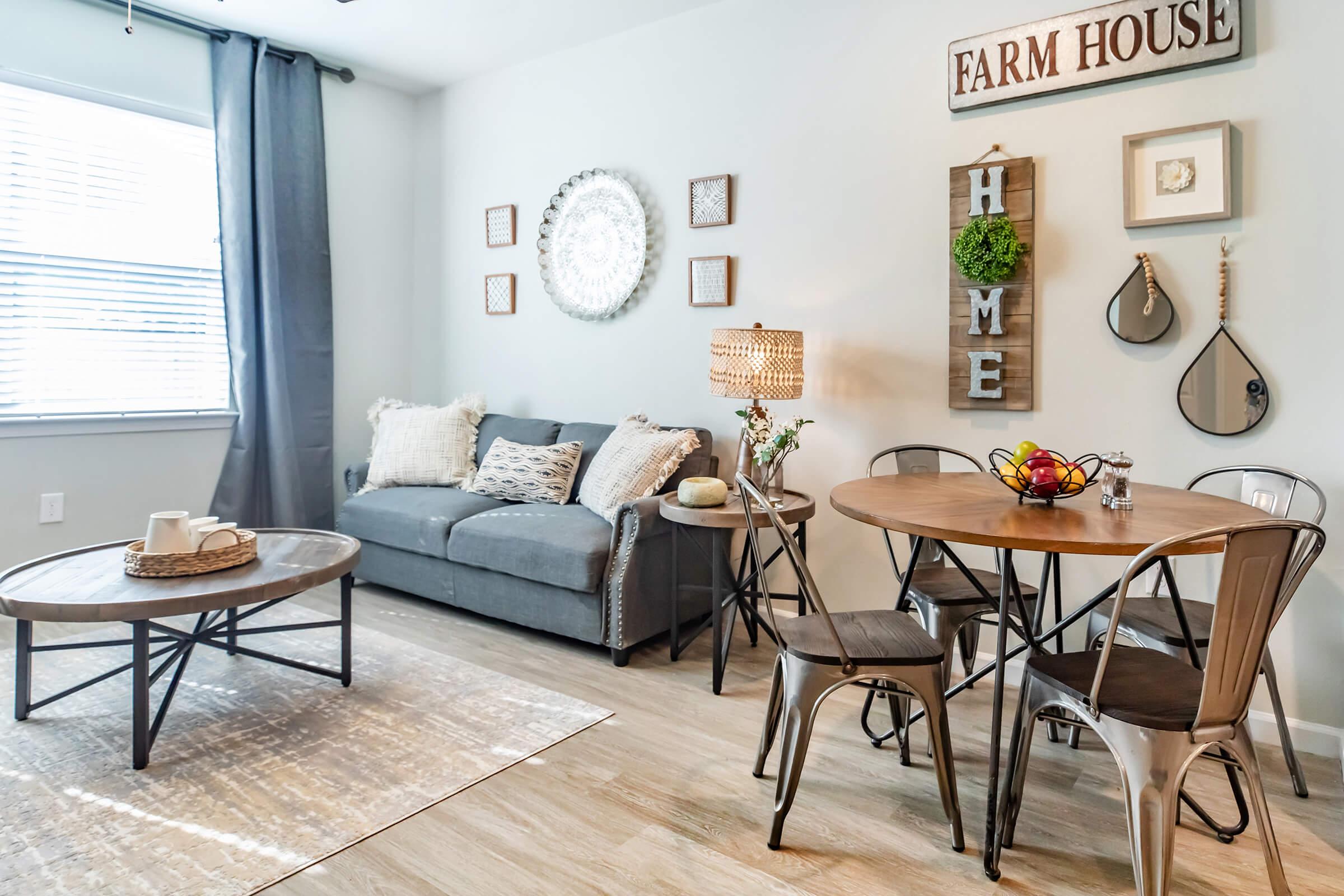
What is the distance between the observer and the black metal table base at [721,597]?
271cm

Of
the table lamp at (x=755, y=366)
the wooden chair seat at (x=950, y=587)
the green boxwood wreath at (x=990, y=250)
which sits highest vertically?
the green boxwood wreath at (x=990, y=250)

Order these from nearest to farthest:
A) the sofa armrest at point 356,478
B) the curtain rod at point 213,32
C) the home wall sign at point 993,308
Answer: the home wall sign at point 993,308 → the curtain rod at point 213,32 → the sofa armrest at point 356,478

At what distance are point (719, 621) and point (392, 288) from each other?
3.16 metres

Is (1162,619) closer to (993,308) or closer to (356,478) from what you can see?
(993,308)

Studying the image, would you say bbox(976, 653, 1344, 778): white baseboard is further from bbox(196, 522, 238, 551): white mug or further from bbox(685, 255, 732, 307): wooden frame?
bbox(196, 522, 238, 551): white mug

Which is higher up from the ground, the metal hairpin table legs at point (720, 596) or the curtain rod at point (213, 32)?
the curtain rod at point (213, 32)

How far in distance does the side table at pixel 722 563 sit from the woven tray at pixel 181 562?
1372 mm

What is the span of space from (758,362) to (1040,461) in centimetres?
119

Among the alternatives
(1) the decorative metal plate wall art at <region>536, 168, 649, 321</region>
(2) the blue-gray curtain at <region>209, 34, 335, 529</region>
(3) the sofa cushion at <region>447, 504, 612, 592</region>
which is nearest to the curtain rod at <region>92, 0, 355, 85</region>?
(2) the blue-gray curtain at <region>209, 34, 335, 529</region>

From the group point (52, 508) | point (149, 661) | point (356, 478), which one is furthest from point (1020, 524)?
point (52, 508)

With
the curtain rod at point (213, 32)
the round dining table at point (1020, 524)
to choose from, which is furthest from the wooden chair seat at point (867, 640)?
the curtain rod at point (213, 32)

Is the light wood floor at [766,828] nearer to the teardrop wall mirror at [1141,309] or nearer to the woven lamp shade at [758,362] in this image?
the woven lamp shade at [758,362]

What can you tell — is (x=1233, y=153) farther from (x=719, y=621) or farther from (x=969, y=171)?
(x=719, y=621)

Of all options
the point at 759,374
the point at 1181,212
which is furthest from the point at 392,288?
the point at 1181,212
